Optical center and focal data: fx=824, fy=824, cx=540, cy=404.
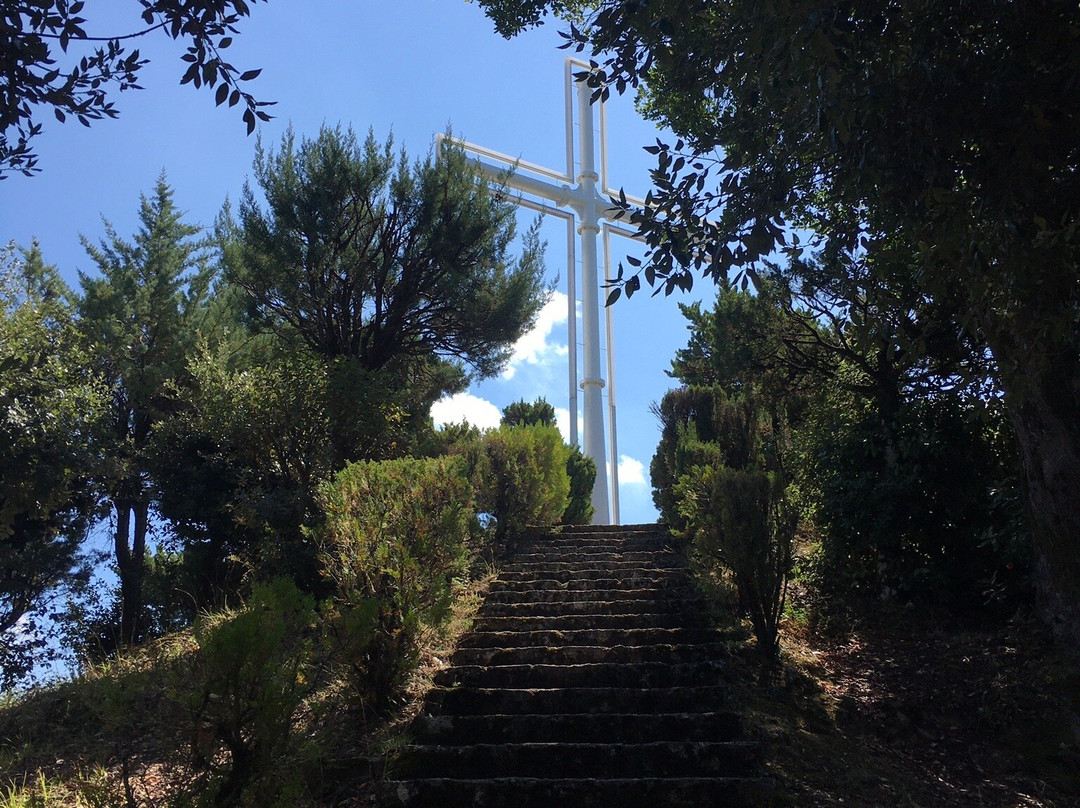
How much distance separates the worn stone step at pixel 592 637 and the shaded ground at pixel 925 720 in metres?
0.54

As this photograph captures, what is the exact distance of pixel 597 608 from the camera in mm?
8555

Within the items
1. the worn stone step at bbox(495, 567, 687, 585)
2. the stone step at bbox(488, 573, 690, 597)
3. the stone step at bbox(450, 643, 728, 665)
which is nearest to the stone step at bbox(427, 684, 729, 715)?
the stone step at bbox(450, 643, 728, 665)

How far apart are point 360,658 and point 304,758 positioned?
4.58ft

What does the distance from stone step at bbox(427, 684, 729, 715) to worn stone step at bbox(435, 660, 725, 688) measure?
0.23 m

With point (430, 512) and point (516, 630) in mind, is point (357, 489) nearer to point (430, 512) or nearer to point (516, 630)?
point (430, 512)

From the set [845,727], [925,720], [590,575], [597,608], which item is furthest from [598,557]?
[925,720]

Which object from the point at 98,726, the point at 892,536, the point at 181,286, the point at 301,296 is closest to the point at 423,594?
the point at 98,726

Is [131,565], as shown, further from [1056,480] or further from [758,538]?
[1056,480]

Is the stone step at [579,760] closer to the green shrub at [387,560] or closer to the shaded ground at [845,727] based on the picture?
the shaded ground at [845,727]

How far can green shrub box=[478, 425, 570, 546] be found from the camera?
39.6 feet

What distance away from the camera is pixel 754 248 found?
629 centimetres

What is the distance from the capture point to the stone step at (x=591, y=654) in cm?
724

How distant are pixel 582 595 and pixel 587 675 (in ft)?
6.75

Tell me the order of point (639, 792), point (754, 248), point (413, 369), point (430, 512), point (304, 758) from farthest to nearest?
point (413, 369) < point (430, 512) < point (754, 248) < point (639, 792) < point (304, 758)
